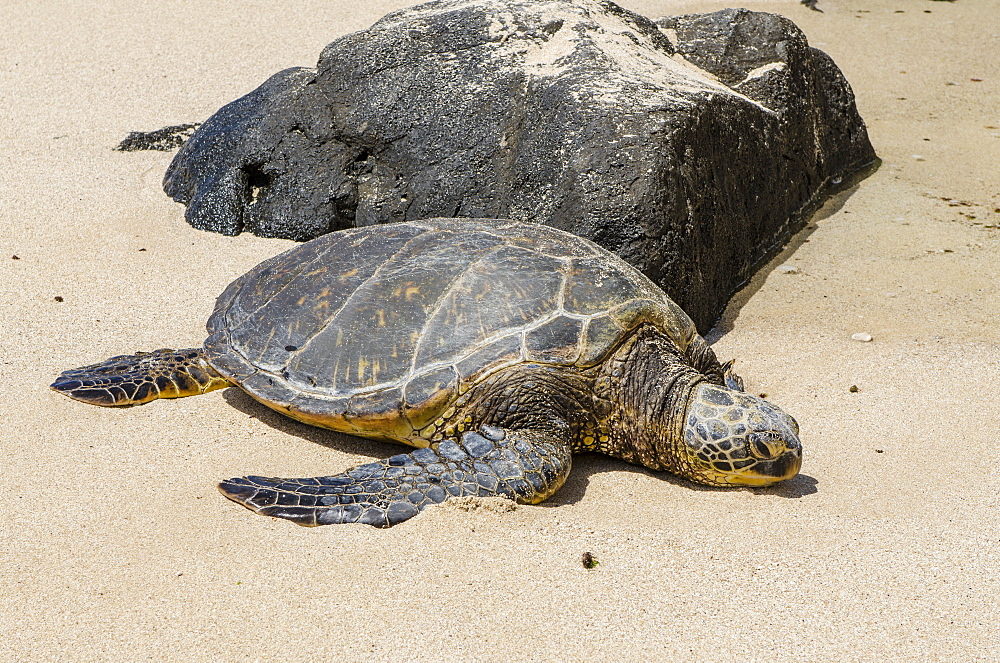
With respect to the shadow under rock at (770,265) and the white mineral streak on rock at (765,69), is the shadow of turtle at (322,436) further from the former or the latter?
the white mineral streak on rock at (765,69)

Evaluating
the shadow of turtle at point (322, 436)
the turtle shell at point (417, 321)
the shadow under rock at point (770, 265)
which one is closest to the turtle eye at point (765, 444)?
the turtle shell at point (417, 321)

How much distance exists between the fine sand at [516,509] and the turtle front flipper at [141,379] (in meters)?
0.05

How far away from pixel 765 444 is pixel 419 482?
4.13 ft

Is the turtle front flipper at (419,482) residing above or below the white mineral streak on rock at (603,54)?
below

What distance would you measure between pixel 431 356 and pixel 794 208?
3713mm

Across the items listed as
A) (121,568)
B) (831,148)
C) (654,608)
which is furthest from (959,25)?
(121,568)

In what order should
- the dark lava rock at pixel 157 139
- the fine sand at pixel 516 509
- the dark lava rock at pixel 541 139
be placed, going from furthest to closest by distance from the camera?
the dark lava rock at pixel 157 139 < the dark lava rock at pixel 541 139 < the fine sand at pixel 516 509

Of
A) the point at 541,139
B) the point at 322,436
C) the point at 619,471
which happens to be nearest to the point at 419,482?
the point at 322,436

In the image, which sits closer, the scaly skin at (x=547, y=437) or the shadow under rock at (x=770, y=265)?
the scaly skin at (x=547, y=437)

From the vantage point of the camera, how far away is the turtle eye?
330 centimetres

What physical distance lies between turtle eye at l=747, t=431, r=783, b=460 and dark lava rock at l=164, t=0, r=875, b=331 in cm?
141

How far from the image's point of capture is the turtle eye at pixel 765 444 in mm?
3297

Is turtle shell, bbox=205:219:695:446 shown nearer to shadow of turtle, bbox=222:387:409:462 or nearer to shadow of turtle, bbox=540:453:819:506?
shadow of turtle, bbox=222:387:409:462

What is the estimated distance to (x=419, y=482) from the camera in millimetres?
3229
